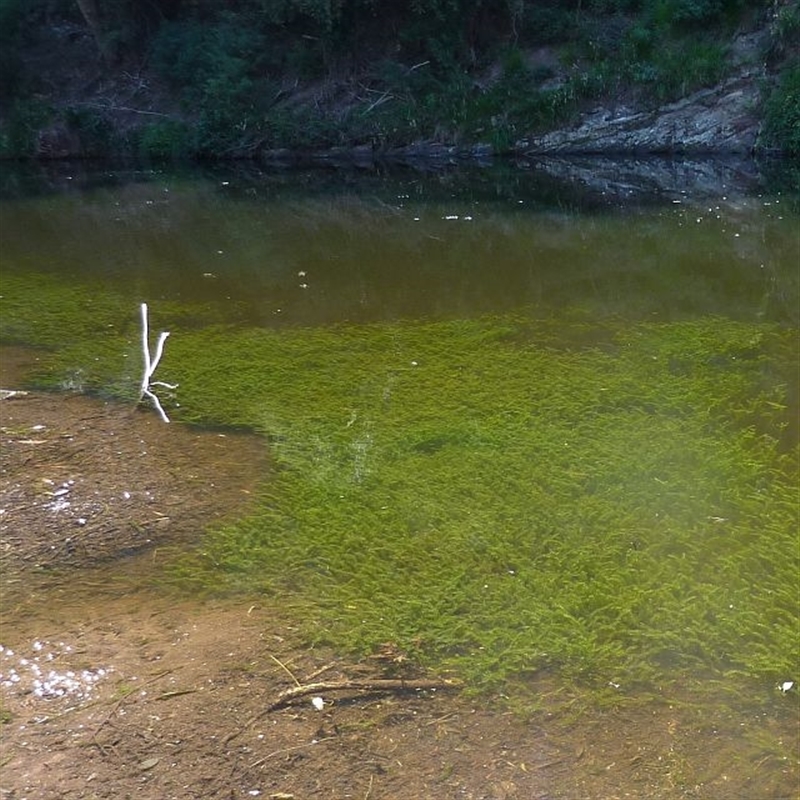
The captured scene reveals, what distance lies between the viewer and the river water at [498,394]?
356 cm

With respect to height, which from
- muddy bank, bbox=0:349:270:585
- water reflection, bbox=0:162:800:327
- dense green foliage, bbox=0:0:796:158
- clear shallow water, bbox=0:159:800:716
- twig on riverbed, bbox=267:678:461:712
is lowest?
water reflection, bbox=0:162:800:327

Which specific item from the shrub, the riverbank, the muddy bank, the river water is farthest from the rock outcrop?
the riverbank

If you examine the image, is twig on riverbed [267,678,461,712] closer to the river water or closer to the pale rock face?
the river water

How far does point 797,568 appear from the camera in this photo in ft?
12.2

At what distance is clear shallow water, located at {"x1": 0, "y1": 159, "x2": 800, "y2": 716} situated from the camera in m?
3.55

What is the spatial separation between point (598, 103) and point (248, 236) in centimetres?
1045

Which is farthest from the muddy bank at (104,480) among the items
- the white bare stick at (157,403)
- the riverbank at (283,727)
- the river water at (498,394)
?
the riverbank at (283,727)

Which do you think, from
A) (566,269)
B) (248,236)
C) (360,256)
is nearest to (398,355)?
(566,269)

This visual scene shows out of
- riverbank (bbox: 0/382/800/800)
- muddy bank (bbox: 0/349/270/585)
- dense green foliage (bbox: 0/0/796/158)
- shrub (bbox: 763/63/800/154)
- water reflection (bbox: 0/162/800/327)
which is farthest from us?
dense green foliage (bbox: 0/0/796/158)

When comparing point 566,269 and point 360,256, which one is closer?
point 566,269

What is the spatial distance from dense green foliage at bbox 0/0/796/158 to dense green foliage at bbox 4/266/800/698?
13564 mm

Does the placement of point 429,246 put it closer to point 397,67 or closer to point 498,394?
point 498,394

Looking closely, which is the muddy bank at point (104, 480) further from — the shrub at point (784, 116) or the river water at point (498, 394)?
the shrub at point (784, 116)

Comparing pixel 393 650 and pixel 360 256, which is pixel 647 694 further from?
pixel 360 256
